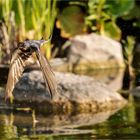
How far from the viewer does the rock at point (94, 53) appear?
11.4 meters

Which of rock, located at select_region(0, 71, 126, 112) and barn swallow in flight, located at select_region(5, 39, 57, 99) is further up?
barn swallow in flight, located at select_region(5, 39, 57, 99)

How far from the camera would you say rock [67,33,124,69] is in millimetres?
11430

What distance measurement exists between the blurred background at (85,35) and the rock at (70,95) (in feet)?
0.82

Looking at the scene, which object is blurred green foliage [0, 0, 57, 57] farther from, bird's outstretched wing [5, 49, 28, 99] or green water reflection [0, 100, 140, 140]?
bird's outstretched wing [5, 49, 28, 99]

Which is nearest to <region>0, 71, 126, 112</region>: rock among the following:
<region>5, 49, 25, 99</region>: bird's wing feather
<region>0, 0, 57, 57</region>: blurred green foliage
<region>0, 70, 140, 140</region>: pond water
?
<region>0, 70, 140, 140</region>: pond water

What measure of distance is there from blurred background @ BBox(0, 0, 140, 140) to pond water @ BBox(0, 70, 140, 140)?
0.28m

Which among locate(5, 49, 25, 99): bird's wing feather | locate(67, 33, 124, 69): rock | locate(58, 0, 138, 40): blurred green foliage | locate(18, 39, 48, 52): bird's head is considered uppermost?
locate(18, 39, 48, 52): bird's head

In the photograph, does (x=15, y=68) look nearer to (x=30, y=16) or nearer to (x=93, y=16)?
(x=30, y=16)

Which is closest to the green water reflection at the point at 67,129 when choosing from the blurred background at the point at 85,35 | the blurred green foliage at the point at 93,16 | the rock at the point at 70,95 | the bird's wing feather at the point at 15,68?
the rock at the point at 70,95

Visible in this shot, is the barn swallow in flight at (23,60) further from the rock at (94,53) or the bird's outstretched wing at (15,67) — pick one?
the rock at (94,53)

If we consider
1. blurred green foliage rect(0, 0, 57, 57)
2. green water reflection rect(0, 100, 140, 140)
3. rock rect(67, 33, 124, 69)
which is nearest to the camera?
green water reflection rect(0, 100, 140, 140)

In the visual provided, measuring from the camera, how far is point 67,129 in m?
6.61

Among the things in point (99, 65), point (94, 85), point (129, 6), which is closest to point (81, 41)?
point (99, 65)

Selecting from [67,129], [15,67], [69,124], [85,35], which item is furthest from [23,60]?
[85,35]
